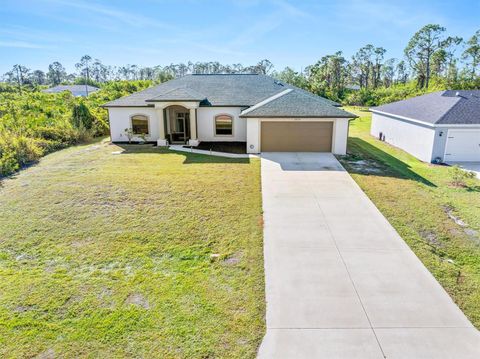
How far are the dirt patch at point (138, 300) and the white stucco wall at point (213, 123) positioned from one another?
16.5m

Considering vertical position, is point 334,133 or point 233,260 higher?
point 334,133

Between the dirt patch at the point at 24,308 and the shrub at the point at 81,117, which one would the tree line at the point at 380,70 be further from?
the dirt patch at the point at 24,308

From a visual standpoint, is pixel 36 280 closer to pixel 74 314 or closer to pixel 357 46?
pixel 74 314

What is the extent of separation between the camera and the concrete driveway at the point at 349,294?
538cm

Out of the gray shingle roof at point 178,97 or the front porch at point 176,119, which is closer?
the gray shingle roof at point 178,97

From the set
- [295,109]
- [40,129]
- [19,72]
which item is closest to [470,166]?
[295,109]

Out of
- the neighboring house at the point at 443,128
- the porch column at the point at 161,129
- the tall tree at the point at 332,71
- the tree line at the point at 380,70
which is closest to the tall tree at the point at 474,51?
the tree line at the point at 380,70

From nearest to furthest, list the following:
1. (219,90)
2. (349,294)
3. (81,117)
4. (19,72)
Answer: (349,294) < (219,90) < (81,117) < (19,72)

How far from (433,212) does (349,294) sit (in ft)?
20.0

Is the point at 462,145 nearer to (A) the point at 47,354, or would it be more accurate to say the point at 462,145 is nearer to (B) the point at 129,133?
(B) the point at 129,133

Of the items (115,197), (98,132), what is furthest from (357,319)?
(98,132)

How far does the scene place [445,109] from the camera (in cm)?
1923

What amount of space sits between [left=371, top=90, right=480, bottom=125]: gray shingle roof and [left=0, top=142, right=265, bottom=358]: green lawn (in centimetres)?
1202

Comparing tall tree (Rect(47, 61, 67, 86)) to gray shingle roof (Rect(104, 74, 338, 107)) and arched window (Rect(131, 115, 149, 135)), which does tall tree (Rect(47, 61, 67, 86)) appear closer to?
gray shingle roof (Rect(104, 74, 338, 107))
